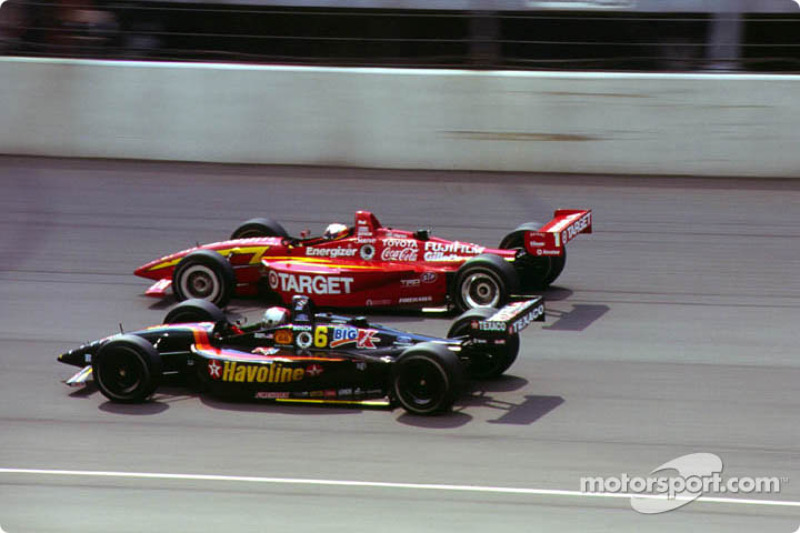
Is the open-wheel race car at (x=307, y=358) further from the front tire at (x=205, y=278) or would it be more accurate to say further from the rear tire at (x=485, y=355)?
the front tire at (x=205, y=278)

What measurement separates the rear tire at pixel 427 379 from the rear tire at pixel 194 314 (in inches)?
76.5

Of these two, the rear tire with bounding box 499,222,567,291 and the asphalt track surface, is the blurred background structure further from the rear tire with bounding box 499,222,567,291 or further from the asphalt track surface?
the rear tire with bounding box 499,222,567,291

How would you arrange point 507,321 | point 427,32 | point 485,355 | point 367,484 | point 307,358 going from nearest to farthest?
point 367,484 → point 507,321 → point 307,358 → point 485,355 → point 427,32

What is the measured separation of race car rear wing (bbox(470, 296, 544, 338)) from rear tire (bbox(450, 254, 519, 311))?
1.98m

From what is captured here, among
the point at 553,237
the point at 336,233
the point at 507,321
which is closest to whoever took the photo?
the point at 507,321

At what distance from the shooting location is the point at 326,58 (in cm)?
1803

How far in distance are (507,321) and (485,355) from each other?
77 centimetres

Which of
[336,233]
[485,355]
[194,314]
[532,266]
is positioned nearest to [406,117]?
[532,266]

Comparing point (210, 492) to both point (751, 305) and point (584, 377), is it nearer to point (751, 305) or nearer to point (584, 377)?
point (584, 377)

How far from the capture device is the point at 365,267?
482 inches

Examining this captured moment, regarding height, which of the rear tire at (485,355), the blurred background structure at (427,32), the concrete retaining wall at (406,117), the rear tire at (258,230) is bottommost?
the rear tire at (485,355)

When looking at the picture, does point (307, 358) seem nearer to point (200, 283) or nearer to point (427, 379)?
point (427, 379)

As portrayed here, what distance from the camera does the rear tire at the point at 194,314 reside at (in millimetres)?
10297

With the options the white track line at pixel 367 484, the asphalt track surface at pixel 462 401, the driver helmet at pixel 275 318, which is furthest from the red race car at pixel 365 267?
the white track line at pixel 367 484
